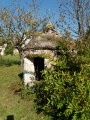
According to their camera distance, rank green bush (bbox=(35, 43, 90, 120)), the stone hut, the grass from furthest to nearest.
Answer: the stone hut, the grass, green bush (bbox=(35, 43, 90, 120))

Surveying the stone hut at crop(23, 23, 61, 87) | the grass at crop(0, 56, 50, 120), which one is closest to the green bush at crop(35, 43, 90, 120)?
the grass at crop(0, 56, 50, 120)

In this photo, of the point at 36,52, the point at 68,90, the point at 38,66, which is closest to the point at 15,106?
the point at 36,52

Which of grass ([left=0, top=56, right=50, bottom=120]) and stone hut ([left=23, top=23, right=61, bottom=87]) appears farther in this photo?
stone hut ([left=23, top=23, right=61, bottom=87])

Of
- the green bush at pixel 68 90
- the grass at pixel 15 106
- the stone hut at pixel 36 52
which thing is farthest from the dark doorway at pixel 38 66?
the green bush at pixel 68 90

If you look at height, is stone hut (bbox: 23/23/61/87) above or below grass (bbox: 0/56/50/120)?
above

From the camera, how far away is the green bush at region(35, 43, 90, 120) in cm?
991

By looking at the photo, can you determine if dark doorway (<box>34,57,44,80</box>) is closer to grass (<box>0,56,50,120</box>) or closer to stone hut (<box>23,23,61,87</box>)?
stone hut (<box>23,23,61,87</box>)

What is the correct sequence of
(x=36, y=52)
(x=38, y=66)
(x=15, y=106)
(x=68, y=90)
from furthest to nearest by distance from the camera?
1. (x=38, y=66)
2. (x=36, y=52)
3. (x=15, y=106)
4. (x=68, y=90)

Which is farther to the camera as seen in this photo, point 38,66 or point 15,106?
point 38,66

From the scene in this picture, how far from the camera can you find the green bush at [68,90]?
9.91 metres

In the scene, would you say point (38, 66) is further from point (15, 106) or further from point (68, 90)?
point (68, 90)

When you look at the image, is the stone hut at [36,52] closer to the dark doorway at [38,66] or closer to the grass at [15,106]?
the dark doorway at [38,66]

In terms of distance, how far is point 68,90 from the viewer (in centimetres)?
1053

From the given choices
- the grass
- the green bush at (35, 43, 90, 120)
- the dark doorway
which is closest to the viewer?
the green bush at (35, 43, 90, 120)
